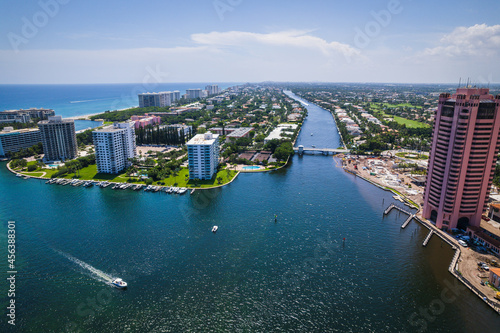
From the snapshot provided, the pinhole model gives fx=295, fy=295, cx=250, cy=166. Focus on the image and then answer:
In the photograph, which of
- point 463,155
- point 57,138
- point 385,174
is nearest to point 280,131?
point 385,174

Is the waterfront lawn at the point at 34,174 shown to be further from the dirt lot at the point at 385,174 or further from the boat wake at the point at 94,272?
the dirt lot at the point at 385,174

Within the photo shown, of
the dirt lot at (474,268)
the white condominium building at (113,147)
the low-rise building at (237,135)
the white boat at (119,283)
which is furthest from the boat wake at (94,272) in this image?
the low-rise building at (237,135)

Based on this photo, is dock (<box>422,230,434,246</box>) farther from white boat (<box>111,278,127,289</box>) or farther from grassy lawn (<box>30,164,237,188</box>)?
grassy lawn (<box>30,164,237,188</box>)

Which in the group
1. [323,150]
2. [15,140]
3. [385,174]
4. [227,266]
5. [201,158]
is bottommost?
[227,266]

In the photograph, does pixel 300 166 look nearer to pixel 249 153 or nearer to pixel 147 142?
pixel 249 153

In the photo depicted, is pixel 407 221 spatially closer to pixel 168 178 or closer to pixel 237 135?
pixel 168 178

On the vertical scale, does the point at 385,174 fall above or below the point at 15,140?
below

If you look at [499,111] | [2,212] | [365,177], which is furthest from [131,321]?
[365,177]
